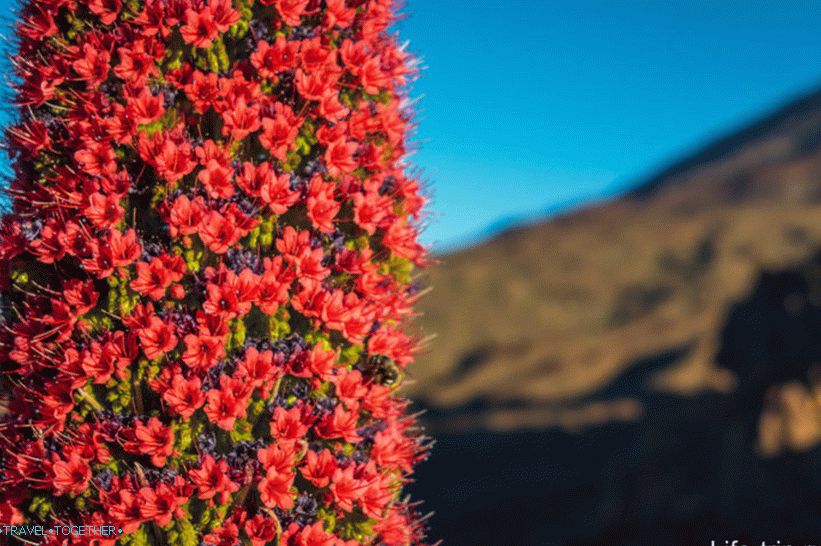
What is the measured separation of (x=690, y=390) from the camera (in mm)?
40156

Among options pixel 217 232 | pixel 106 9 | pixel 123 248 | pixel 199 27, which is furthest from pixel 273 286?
pixel 106 9

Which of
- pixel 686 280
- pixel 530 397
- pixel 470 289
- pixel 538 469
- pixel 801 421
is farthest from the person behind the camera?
pixel 470 289

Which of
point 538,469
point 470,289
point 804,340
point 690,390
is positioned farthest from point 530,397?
point 470,289

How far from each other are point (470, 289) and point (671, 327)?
26.6 m

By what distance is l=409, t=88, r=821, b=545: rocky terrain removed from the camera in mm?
17094

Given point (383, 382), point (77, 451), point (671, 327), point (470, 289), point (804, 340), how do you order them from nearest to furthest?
point (77, 451)
point (383, 382)
point (804, 340)
point (671, 327)
point (470, 289)

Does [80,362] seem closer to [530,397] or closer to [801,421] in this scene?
[801,421]

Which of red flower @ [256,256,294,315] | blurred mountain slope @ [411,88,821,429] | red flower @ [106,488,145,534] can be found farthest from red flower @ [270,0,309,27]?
blurred mountain slope @ [411,88,821,429]

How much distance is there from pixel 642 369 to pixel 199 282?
153 feet

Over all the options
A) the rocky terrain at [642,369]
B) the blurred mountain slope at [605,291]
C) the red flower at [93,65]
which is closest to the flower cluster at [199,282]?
the red flower at [93,65]

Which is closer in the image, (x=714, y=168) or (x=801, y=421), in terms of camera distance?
(x=801, y=421)

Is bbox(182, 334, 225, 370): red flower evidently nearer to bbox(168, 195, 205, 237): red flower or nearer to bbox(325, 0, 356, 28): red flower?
bbox(168, 195, 205, 237): red flower

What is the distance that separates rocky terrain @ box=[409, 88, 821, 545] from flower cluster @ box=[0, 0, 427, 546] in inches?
33.9

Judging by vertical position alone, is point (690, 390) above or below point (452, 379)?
below
